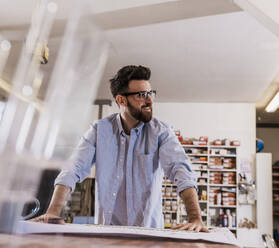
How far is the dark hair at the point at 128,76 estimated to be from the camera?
4.68 feet

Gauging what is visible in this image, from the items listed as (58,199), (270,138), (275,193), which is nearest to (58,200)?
(58,199)

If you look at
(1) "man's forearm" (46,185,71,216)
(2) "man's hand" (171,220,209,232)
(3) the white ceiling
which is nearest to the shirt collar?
(1) "man's forearm" (46,185,71,216)

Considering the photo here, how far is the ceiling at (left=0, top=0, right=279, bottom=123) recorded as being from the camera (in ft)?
11.3

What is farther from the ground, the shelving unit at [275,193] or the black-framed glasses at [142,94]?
the shelving unit at [275,193]

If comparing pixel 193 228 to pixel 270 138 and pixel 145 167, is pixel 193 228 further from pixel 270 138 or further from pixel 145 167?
pixel 270 138

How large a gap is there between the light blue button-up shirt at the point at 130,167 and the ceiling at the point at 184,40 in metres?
1.60

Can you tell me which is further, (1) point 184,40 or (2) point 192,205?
(1) point 184,40

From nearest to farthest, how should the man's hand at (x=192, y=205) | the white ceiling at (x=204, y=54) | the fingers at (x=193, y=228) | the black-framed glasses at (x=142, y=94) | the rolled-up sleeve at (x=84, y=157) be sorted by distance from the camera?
the fingers at (x=193, y=228) < the man's hand at (x=192, y=205) < the rolled-up sleeve at (x=84, y=157) < the black-framed glasses at (x=142, y=94) < the white ceiling at (x=204, y=54)

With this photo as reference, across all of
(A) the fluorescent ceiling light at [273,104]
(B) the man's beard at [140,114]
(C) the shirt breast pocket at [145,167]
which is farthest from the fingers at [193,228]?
(A) the fluorescent ceiling light at [273,104]

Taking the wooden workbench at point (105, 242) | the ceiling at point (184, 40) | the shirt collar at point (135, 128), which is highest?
the ceiling at point (184, 40)

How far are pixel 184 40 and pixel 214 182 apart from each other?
369cm

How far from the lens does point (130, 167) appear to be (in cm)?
135

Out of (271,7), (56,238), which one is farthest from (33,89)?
(271,7)

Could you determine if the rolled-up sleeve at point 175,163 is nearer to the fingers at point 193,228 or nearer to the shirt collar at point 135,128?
the shirt collar at point 135,128
